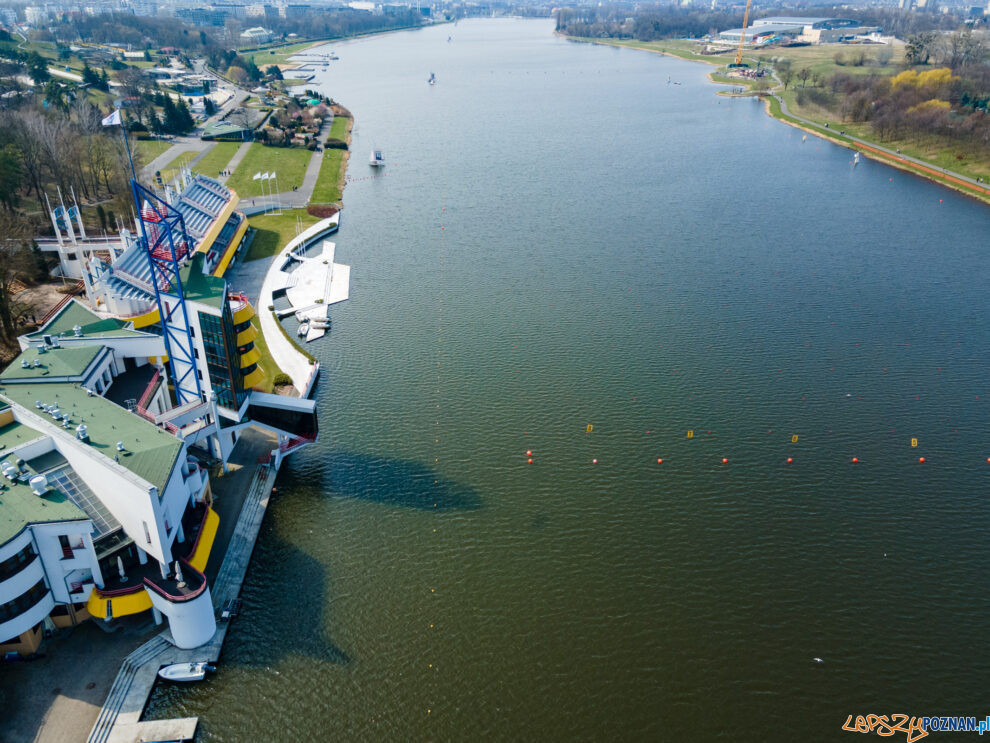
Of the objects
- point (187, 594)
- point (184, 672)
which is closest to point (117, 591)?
point (187, 594)

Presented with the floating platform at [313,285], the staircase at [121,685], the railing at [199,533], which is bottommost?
the staircase at [121,685]

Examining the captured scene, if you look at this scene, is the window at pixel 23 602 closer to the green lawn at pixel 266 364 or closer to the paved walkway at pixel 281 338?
the green lawn at pixel 266 364

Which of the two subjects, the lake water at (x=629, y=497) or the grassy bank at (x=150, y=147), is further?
the grassy bank at (x=150, y=147)

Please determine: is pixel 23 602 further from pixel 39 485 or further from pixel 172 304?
pixel 172 304

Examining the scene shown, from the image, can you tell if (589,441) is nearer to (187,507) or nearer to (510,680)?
(510,680)

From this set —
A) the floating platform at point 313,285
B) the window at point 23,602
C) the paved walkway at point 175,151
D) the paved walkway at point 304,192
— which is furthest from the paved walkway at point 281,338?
the paved walkway at point 175,151

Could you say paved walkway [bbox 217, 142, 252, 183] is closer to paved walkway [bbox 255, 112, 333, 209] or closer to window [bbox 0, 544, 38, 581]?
paved walkway [bbox 255, 112, 333, 209]

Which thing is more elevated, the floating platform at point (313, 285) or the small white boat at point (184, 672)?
the floating platform at point (313, 285)
